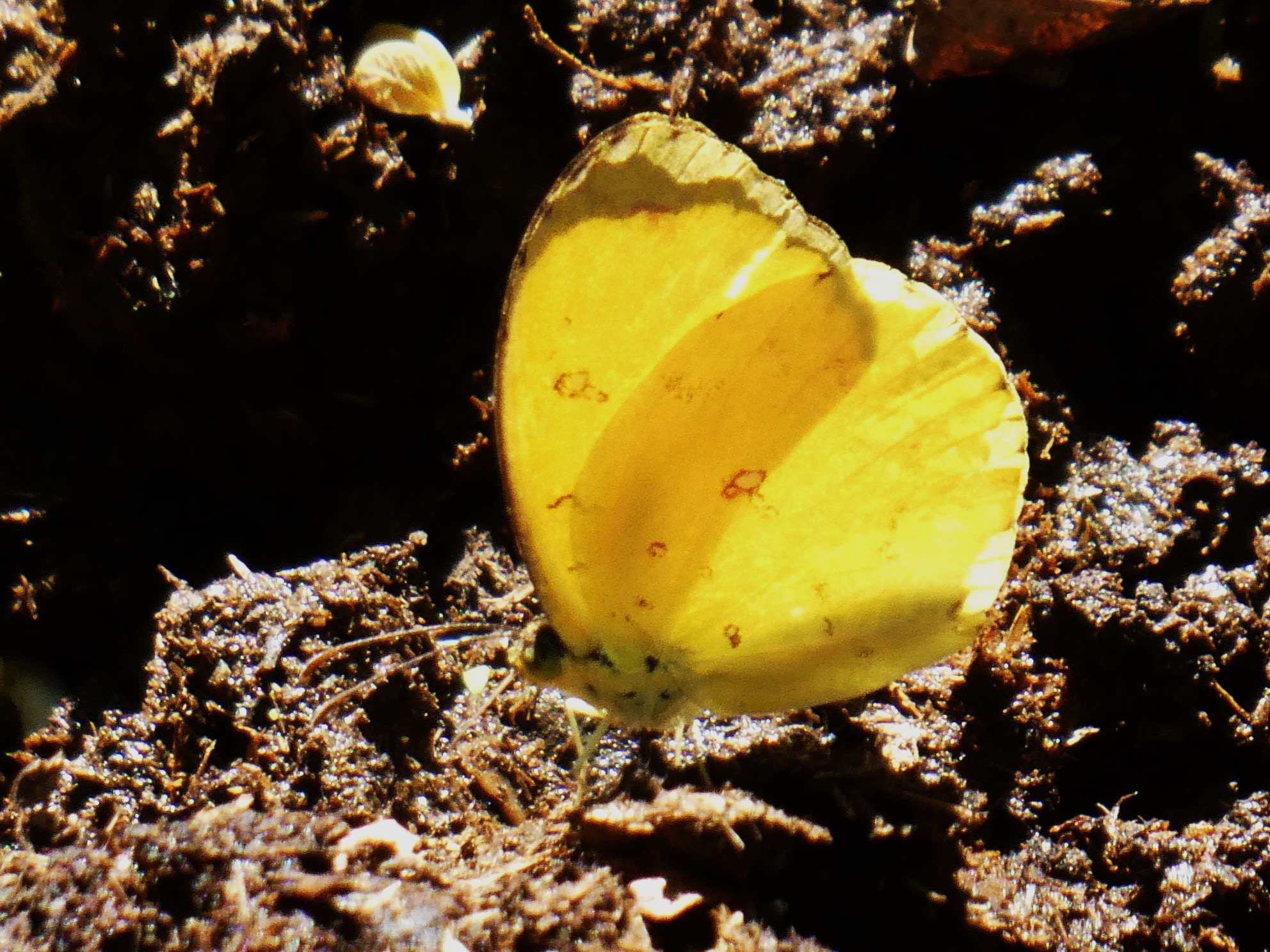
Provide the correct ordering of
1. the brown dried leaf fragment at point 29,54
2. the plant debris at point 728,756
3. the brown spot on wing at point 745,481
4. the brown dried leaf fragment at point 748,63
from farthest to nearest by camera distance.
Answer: the brown dried leaf fragment at point 748,63 → the brown dried leaf fragment at point 29,54 → the brown spot on wing at point 745,481 → the plant debris at point 728,756

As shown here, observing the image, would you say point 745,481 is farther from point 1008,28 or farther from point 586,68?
point 1008,28

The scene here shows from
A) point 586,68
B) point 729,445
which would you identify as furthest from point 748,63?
point 729,445

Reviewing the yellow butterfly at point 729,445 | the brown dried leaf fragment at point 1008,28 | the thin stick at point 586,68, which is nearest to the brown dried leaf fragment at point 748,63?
the thin stick at point 586,68

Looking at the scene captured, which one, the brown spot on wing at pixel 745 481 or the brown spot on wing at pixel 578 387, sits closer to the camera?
the brown spot on wing at pixel 578 387

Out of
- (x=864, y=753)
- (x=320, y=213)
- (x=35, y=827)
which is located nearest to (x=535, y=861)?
(x=864, y=753)

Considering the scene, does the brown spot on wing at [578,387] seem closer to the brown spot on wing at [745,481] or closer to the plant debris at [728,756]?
the brown spot on wing at [745,481]

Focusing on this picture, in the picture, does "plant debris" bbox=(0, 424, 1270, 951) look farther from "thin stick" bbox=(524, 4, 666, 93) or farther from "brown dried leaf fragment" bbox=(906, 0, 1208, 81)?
"thin stick" bbox=(524, 4, 666, 93)
